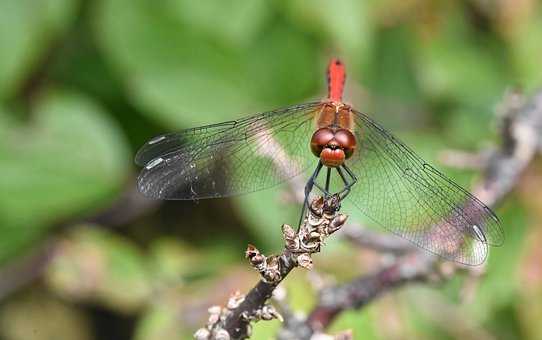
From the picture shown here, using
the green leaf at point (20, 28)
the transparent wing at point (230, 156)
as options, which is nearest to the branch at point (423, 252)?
the transparent wing at point (230, 156)

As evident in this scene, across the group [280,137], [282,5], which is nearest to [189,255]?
[282,5]

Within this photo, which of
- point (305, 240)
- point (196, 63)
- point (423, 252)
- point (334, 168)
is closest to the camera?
point (305, 240)

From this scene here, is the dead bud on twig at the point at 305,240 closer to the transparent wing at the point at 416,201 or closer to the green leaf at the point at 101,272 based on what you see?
the transparent wing at the point at 416,201

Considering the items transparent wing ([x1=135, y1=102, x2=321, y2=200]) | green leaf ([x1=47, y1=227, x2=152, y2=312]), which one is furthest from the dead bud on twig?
green leaf ([x1=47, y1=227, x2=152, y2=312])

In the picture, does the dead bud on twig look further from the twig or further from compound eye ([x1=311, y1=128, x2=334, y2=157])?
compound eye ([x1=311, y1=128, x2=334, y2=157])

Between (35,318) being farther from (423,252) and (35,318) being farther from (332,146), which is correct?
(332,146)

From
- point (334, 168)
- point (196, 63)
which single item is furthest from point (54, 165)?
point (334, 168)

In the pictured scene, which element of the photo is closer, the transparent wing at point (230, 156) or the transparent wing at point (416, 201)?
the transparent wing at point (416, 201)
